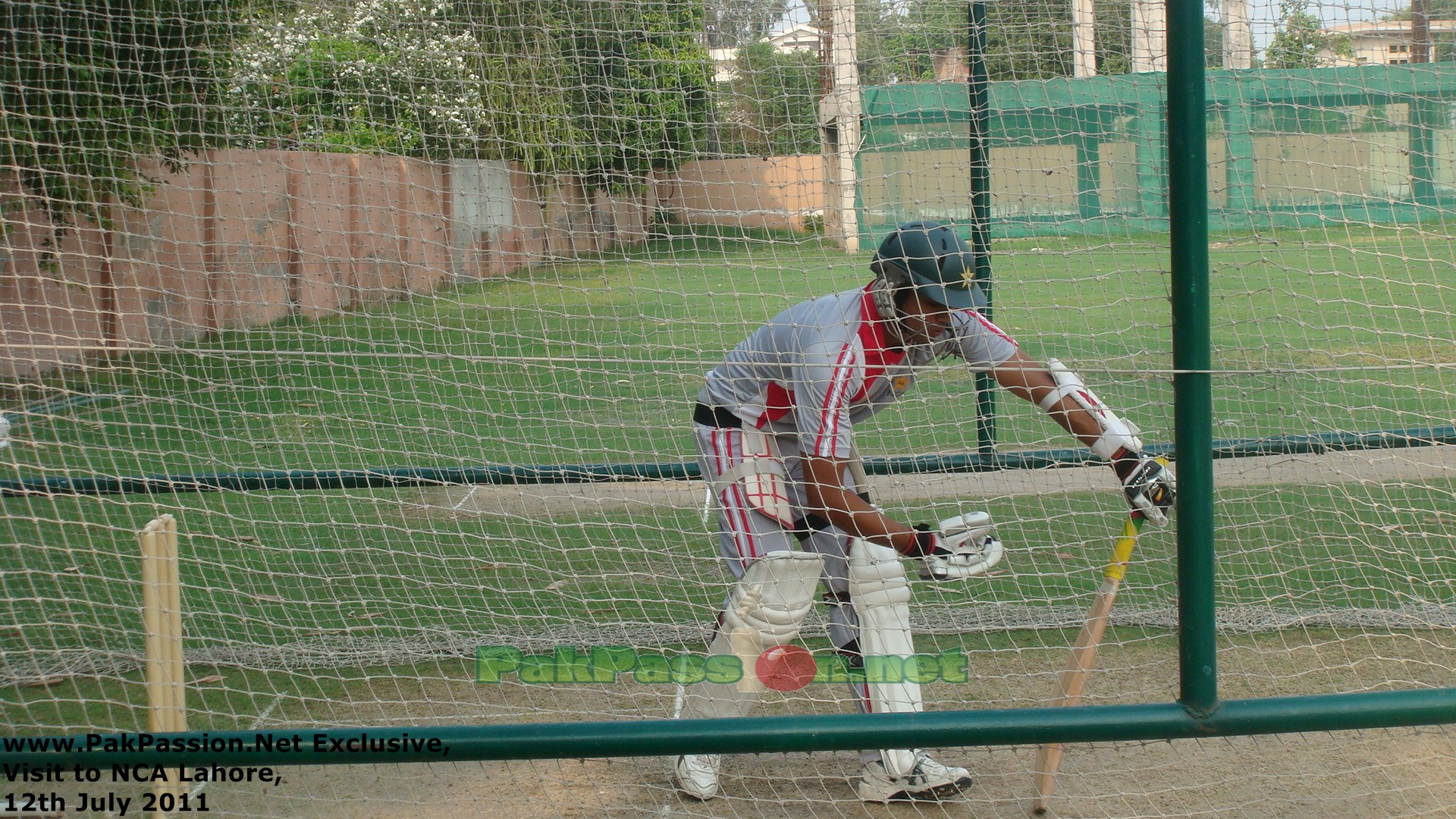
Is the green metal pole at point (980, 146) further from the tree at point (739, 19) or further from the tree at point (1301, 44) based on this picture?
the tree at point (1301, 44)

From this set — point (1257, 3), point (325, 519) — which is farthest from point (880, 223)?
point (325, 519)

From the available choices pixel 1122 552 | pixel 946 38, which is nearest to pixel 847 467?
pixel 1122 552

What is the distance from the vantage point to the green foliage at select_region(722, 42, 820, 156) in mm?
3459

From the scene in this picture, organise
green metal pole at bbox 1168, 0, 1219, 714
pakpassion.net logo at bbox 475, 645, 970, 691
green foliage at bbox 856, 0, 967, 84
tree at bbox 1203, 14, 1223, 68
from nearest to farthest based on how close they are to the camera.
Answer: green metal pole at bbox 1168, 0, 1219, 714
tree at bbox 1203, 14, 1223, 68
pakpassion.net logo at bbox 475, 645, 970, 691
green foliage at bbox 856, 0, 967, 84

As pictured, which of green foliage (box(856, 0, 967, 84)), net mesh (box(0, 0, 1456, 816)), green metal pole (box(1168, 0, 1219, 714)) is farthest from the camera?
green foliage (box(856, 0, 967, 84))

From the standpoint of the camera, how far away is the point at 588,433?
5777 millimetres

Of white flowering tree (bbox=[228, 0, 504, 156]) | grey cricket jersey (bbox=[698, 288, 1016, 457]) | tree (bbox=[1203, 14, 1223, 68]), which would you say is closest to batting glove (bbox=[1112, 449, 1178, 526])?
grey cricket jersey (bbox=[698, 288, 1016, 457])

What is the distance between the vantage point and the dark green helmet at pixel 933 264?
9.50ft

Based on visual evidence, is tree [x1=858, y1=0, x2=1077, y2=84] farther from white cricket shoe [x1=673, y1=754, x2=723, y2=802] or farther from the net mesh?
white cricket shoe [x1=673, y1=754, x2=723, y2=802]

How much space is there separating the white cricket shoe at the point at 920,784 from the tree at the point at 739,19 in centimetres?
217

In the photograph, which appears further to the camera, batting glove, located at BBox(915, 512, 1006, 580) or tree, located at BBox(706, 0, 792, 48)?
tree, located at BBox(706, 0, 792, 48)

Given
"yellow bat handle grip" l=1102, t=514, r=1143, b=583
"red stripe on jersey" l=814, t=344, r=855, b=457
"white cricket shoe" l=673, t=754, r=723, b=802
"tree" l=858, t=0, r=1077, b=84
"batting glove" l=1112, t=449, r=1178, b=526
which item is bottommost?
"white cricket shoe" l=673, t=754, r=723, b=802

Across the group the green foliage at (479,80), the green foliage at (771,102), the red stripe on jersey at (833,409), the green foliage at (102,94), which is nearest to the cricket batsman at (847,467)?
the red stripe on jersey at (833,409)

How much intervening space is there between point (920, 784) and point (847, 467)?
95 centimetres
